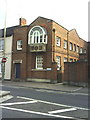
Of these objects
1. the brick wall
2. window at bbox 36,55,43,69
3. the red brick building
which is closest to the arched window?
the red brick building

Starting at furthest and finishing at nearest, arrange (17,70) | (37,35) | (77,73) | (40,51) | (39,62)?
1. (17,70)
2. (37,35)
3. (39,62)
4. (40,51)
5. (77,73)

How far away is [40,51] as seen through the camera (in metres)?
21.5

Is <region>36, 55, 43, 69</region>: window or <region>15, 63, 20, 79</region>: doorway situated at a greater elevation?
<region>36, 55, 43, 69</region>: window

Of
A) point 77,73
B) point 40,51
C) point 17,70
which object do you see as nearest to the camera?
point 77,73

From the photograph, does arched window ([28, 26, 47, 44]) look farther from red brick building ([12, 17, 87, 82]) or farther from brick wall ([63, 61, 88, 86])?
brick wall ([63, 61, 88, 86])

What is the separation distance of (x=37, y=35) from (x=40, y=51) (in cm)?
247

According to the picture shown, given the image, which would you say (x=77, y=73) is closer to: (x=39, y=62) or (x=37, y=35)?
(x=39, y=62)

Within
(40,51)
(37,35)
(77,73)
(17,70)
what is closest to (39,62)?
(40,51)

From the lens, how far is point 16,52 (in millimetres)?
24031

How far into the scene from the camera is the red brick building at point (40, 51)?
69.8 ft

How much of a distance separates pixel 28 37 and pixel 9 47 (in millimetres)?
4058

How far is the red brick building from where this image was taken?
21281mm

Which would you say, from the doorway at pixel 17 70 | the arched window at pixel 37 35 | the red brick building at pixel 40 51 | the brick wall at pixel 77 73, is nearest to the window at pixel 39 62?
the red brick building at pixel 40 51

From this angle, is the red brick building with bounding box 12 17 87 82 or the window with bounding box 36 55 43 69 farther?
the window with bounding box 36 55 43 69
